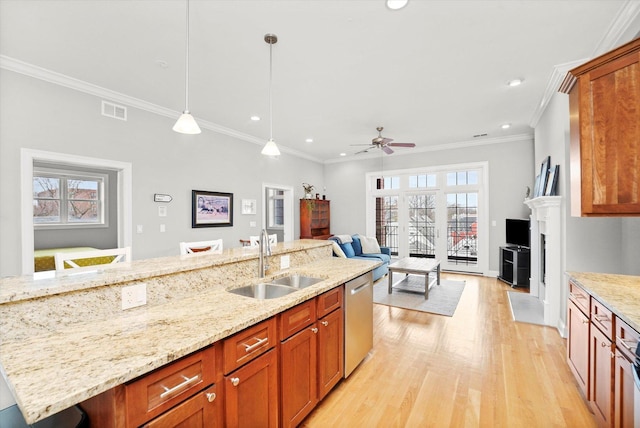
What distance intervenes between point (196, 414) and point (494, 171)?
664 cm

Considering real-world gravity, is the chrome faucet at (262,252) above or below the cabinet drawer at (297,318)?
above

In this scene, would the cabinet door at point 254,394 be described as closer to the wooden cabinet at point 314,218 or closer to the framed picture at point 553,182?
the framed picture at point 553,182

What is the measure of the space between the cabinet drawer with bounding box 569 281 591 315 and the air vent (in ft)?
17.1

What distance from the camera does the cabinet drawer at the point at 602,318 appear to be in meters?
1.56

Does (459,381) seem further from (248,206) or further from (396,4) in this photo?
(248,206)

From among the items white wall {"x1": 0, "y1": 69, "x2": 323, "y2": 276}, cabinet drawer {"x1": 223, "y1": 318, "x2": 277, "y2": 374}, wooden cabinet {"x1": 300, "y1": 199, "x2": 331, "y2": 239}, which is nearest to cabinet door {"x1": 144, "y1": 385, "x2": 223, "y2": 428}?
cabinet drawer {"x1": 223, "y1": 318, "x2": 277, "y2": 374}

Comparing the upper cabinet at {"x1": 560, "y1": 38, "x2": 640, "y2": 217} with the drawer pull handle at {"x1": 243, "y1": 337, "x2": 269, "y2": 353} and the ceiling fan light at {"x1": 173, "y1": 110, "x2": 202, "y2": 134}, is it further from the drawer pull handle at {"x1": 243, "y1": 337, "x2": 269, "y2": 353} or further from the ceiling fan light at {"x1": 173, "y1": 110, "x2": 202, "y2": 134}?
the ceiling fan light at {"x1": 173, "y1": 110, "x2": 202, "y2": 134}

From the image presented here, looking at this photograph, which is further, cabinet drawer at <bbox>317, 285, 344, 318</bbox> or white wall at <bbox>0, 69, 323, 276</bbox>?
white wall at <bbox>0, 69, 323, 276</bbox>

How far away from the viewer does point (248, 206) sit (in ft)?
18.4

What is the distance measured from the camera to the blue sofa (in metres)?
5.65

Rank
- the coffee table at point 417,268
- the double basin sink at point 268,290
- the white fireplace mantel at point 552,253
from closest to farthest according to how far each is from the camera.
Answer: the double basin sink at point 268,290, the white fireplace mantel at point 552,253, the coffee table at point 417,268

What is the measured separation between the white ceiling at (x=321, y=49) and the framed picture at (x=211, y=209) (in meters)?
1.38

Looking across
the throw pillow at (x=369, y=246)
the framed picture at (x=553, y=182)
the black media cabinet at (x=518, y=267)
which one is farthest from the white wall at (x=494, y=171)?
the framed picture at (x=553, y=182)

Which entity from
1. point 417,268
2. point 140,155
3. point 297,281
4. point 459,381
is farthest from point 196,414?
point 417,268
